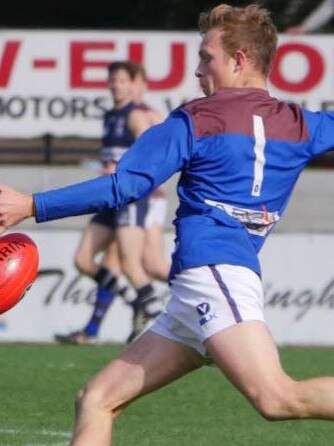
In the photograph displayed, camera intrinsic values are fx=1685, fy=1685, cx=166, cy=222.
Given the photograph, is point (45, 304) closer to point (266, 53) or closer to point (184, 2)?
point (266, 53)

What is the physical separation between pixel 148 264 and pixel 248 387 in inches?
221

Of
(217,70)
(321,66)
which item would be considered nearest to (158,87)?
(321,66)

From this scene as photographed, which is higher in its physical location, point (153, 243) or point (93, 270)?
point (153, 243)

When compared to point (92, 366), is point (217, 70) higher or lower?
higher

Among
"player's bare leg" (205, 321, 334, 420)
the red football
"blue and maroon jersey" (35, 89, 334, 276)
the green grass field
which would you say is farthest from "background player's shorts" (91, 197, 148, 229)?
"player's bare leg" (205, 321, 334, 420)

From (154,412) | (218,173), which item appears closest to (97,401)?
(218,173)

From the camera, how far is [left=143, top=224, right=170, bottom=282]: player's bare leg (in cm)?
1109

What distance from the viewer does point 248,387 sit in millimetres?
5531

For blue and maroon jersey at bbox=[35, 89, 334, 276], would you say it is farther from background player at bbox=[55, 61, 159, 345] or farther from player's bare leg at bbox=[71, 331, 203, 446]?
background player at bbox=[55, 61, 159, 345]

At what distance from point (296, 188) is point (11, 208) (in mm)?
12422

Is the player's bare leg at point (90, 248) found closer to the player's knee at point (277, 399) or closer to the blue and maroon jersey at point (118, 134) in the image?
the blue and maroon jersey at point (118, 134)

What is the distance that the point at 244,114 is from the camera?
225 inches

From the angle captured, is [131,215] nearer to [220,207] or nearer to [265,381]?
[220,207]

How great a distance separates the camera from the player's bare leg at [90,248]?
1114 centimetres
